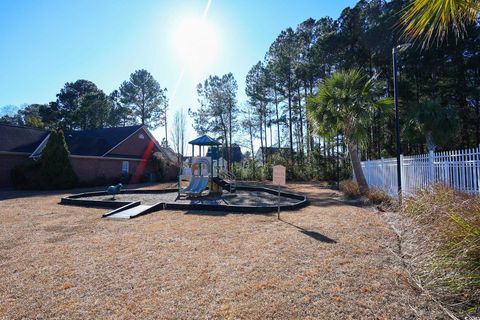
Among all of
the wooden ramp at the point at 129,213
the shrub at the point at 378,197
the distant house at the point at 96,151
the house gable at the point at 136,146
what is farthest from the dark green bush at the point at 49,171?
the shrub at the point at 378,197

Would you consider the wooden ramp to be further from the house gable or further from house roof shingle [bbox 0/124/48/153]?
house roof shingle [bbox 0/124/48/153]

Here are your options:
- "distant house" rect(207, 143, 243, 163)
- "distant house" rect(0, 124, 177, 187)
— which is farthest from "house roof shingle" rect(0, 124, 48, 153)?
"distant house" rect(207, 143, 243, 163)

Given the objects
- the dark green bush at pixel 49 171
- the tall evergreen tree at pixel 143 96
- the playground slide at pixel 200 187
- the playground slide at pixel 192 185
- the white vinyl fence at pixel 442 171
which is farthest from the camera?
the tall evergreen tree at pixel 143 96

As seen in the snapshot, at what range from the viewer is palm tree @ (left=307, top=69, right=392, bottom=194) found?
42.9ft

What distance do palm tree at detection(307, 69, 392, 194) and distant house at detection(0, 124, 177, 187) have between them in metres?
19.9

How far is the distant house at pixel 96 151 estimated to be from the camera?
2262cm

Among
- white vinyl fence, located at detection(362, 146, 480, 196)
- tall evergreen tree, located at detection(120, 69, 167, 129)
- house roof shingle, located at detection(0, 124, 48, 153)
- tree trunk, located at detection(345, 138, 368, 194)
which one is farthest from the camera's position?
tall evergreen tree, located at detection(120, 69, 167, 129)

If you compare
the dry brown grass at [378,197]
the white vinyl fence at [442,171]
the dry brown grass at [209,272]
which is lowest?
the dry brown grass at [209,272]

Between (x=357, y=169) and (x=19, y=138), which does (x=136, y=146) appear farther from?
(x=357, y=169)

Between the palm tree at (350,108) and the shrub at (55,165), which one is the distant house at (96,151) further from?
the palm tree at (350,108)

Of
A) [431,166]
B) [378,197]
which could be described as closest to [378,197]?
[378,197]

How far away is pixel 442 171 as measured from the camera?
862 centimetres

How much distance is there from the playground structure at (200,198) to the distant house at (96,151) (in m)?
10.1

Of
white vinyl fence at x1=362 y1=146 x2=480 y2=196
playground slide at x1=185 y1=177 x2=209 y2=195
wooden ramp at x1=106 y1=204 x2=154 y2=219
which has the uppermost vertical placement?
white vinyl fence at x1=362 y1=146 x2=480 y2=196
